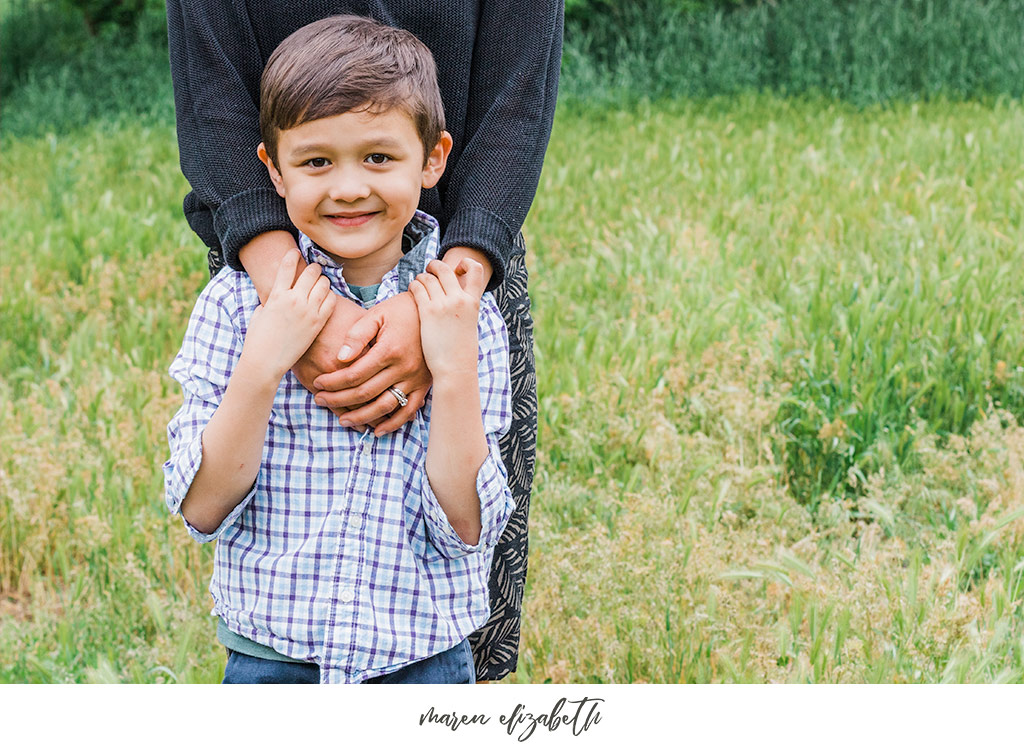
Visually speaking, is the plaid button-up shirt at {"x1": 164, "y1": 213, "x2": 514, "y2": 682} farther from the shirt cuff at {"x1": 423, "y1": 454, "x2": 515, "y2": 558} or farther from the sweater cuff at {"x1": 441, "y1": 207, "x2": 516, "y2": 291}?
the sweater cuff at {"x1": 441, "y1": 207, "x2": 516, "y2": 291}

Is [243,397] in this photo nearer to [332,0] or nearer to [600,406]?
[332,0]

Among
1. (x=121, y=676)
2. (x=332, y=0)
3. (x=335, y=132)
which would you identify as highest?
(x=332, y=0)

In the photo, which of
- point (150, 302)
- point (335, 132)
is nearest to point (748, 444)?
point (335, 132)

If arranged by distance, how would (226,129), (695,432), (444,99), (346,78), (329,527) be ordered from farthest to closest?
1. (695,432)
2. (444,99)
3. (226,129)
4. (329,527)
5. (346,78)

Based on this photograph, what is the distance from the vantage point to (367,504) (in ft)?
5.90

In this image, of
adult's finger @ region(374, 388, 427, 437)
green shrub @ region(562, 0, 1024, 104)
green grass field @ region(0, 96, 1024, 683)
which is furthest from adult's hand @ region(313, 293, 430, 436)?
green shrub @ region(562, 0, 1024, 104)

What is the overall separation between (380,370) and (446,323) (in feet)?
0.42

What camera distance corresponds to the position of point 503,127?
1996 millimetres

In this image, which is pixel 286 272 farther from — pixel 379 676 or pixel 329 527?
pixel 379 676

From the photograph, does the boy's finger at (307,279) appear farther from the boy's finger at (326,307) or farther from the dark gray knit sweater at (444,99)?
the dark gray knit sweater at (444,99)

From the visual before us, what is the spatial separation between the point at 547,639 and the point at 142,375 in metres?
2.13

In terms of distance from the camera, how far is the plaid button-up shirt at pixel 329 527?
178 centimetres

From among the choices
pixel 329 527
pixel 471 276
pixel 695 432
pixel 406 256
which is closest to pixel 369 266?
pixel 406 256

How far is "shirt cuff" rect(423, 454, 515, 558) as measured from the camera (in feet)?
5.77
